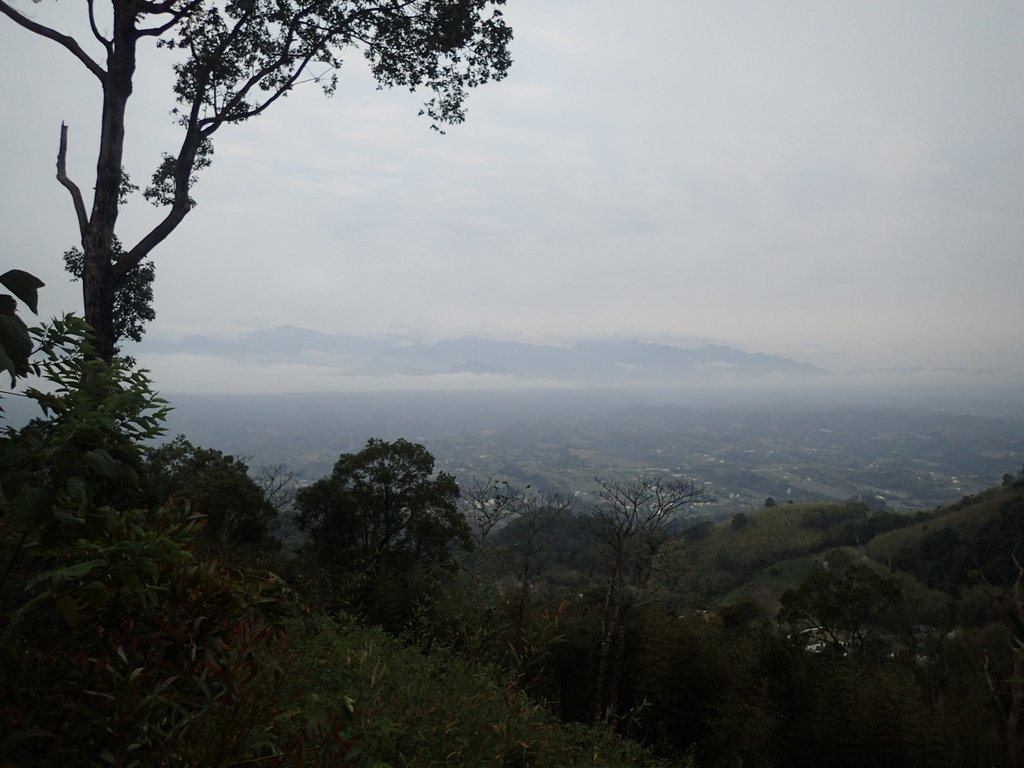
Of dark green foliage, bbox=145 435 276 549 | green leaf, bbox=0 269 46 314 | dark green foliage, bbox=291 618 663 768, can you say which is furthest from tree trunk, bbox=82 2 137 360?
dark green foliage, bbox=145 435 276 549

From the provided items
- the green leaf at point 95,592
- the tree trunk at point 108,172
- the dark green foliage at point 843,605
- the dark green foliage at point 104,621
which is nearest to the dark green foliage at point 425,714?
the dark green foliage at point 104,621

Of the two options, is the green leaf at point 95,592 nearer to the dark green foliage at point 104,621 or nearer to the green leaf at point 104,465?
the dark green foliage at point 104,621

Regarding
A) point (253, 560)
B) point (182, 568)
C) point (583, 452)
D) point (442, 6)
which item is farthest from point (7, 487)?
point (583, 452)

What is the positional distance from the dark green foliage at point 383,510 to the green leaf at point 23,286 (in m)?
14.9

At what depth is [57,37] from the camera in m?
4.97

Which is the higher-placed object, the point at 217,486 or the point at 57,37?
the point at 57,37

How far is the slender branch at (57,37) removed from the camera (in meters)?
4.85

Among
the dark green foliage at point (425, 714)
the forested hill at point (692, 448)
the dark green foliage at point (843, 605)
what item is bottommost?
the forested hill at point (692, 448)

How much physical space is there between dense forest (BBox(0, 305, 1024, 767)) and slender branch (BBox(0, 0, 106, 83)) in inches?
171

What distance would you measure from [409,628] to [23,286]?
4.82m

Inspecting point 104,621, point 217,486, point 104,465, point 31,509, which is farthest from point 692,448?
point 31,509

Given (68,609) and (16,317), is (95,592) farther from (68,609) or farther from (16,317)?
(16,317)

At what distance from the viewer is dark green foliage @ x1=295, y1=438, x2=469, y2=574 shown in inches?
613

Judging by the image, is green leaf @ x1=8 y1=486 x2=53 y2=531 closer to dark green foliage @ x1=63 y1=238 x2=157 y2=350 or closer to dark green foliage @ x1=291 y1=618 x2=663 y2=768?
dark green foliage @ x1=291 y1=618 x2=663 y2=768
